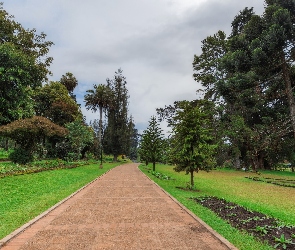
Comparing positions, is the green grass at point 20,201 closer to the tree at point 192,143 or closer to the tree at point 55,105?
the tree at point 192,143

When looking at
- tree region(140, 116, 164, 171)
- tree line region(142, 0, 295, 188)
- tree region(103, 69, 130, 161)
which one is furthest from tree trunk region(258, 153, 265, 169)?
tree region(103, 69, 130, 161)

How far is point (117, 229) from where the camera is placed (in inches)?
236

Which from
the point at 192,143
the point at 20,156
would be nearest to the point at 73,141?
the point at 20,156

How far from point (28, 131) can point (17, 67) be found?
5.61 metres

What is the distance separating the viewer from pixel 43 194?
10836mm

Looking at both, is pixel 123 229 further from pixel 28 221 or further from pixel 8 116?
pixel 8 116

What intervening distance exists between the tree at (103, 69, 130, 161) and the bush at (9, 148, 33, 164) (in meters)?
24.8

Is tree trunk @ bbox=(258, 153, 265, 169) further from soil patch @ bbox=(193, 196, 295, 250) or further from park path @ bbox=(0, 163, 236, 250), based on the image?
park path @ bbox=(0, 163, 236, 250)

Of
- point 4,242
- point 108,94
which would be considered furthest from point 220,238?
point 108,94

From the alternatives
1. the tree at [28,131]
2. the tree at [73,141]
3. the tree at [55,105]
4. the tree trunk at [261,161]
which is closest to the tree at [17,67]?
the tree at [28,131]

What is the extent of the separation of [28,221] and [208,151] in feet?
29.6

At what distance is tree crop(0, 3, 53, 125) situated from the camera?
882 inches

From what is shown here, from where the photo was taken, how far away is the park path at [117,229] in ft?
16.3

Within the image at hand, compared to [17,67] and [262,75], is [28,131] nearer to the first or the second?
[17,67]
